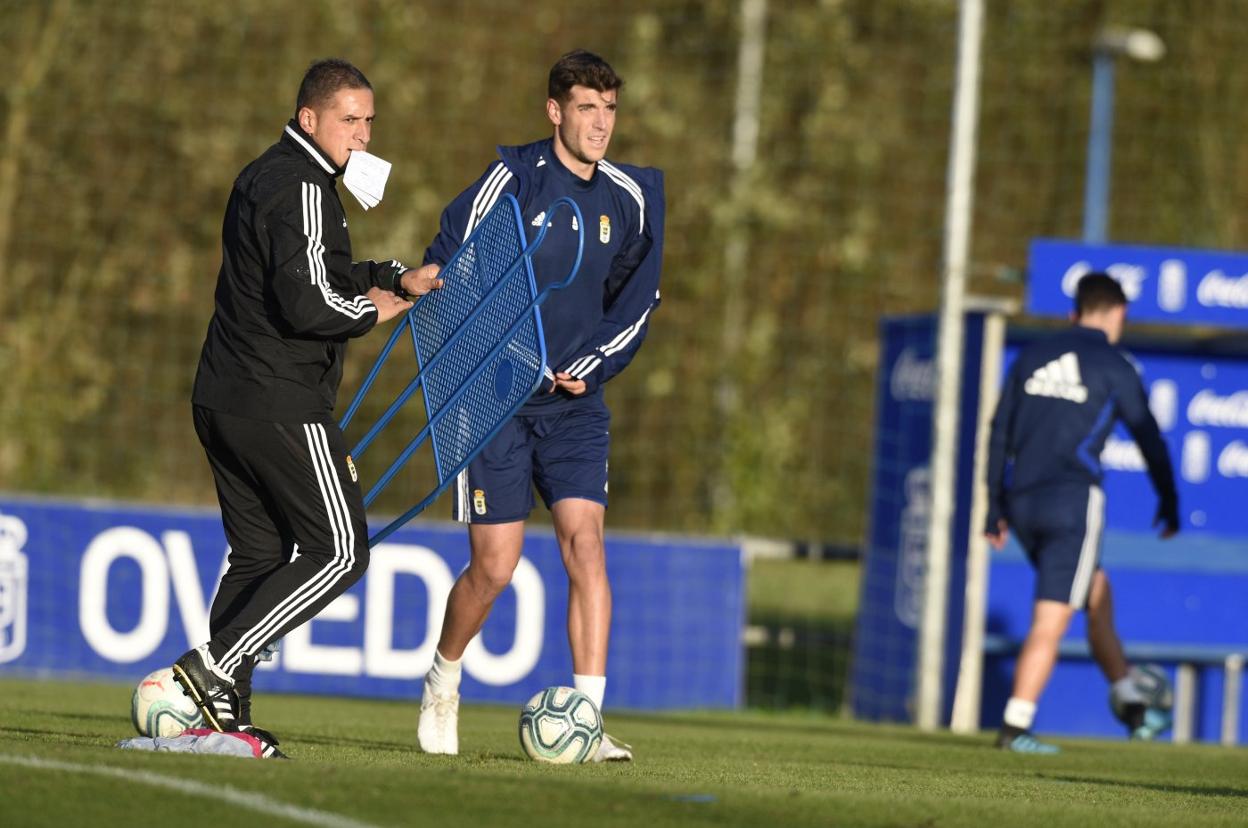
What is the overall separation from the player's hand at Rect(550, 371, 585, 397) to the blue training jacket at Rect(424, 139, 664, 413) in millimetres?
41

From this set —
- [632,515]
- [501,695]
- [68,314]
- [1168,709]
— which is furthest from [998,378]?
[68,314]

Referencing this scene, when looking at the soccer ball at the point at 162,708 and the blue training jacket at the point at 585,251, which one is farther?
the blue training jacket at the point at 585,251

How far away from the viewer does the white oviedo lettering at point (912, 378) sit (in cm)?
1277

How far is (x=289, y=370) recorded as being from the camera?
21.3 feet

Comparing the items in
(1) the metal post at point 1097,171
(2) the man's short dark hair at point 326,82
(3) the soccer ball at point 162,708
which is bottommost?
(3) the soccer ball at point 162,708

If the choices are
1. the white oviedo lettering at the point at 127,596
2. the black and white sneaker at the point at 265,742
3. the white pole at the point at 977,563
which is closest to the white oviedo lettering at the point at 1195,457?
the white pole at the point at 977,563

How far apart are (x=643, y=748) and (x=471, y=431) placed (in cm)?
192

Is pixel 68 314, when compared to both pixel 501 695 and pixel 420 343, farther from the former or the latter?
pixel 420 343

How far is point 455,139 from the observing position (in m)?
19.6

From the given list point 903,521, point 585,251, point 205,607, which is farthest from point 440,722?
point 903,521

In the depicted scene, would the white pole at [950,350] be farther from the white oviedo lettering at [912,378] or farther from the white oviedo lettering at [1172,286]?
the white oviedo lettering at [1172,286]

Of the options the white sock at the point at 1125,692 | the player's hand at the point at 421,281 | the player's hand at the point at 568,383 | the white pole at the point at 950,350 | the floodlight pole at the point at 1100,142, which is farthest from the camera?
the floodlight pole at the point at 1100,142

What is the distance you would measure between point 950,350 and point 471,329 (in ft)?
19.2

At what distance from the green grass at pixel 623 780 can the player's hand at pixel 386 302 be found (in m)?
1.41
